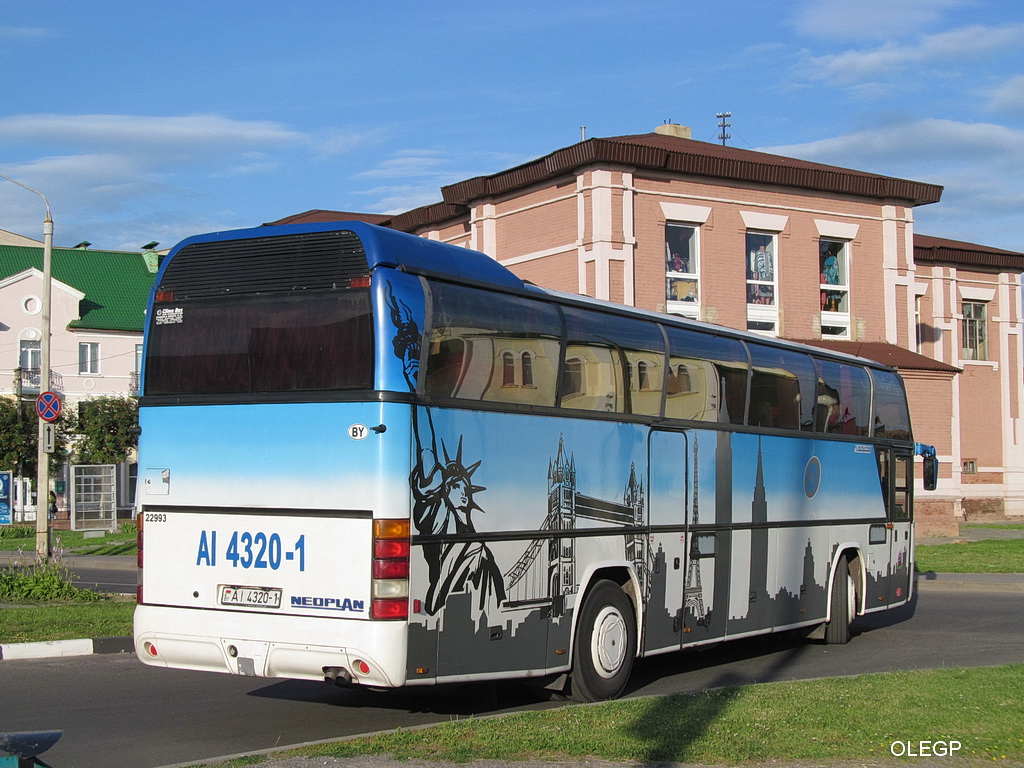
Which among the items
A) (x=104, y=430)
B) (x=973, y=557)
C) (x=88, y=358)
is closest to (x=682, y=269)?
(x=973, y=557)

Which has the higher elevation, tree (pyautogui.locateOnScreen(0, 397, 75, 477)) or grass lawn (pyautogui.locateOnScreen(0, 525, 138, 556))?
tree (pyautogui.locateOnScreen(0, 397, 75, 477))

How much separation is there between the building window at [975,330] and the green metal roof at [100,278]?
131 feet

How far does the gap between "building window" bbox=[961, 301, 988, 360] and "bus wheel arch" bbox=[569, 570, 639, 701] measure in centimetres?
4017

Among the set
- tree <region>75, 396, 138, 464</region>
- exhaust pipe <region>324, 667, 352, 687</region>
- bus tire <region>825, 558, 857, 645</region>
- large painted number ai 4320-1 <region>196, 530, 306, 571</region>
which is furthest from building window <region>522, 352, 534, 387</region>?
tree <region>75, 396, 138, 464</region>

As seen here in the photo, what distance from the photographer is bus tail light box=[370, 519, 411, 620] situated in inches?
300

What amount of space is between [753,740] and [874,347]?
26074mm

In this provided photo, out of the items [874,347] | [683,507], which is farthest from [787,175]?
[683,507]

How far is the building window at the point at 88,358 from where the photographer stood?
201 feet

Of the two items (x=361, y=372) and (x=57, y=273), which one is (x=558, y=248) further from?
(x=57, y=273)

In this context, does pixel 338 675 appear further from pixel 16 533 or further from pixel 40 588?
pixel 16 533

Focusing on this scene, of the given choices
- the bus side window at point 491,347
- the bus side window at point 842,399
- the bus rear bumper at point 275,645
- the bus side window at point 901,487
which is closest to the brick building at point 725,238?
the bus side window at point 901,487

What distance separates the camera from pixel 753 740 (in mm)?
7336

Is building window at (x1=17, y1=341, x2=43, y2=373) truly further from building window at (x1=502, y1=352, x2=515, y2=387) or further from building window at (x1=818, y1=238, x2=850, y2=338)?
building window at (x1=502, y1=352, x2=515, y2=387)

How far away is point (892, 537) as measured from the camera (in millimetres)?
15531
